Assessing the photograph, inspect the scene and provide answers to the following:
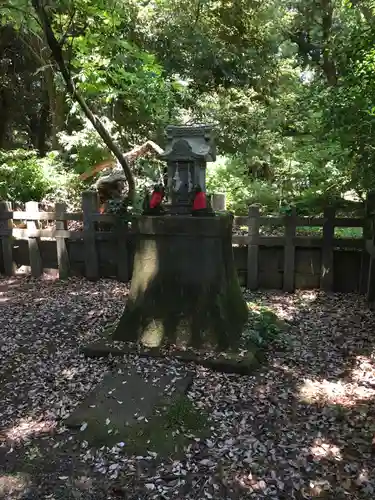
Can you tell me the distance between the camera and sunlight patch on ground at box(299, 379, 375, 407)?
4.32m

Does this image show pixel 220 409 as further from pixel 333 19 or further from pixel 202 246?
pixel 333 19

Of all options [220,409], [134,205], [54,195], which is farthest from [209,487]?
[54,195]

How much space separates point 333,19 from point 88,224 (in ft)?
41.0

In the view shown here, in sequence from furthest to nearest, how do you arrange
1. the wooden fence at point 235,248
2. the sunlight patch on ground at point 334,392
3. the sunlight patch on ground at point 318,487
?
the wooden fence at point 235,248
the sunlight patch on ground at point 334,392
the sunlight patch on ground at point 318,487

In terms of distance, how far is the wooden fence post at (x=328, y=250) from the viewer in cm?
702

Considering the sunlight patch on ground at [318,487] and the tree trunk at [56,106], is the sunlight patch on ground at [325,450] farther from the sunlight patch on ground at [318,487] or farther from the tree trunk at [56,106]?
the tree trunk at [56,106]

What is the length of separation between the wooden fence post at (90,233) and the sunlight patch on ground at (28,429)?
13.8ft

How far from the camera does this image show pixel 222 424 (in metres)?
3.96

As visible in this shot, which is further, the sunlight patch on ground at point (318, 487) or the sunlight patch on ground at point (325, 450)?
the sunlight patch on ground at point (325, 450)

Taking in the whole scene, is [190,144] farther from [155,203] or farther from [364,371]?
[364,371]

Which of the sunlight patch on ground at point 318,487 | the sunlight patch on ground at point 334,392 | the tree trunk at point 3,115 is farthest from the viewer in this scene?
the tree trunk at point 3,115

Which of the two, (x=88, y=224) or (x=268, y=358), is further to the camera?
(x=88, y=224)

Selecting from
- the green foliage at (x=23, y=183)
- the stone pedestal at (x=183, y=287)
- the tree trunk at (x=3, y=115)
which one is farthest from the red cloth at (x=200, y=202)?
the tree trunk at (x=3, y=115)

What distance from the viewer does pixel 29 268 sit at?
879 cm
